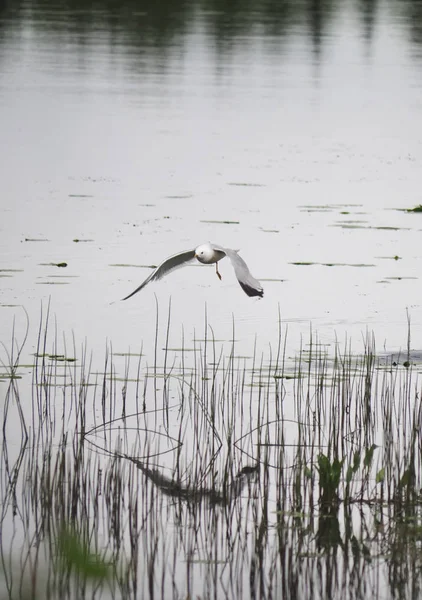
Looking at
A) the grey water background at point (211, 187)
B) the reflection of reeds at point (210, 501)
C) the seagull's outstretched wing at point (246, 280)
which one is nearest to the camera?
the reflection of reeds at point (210, 501)

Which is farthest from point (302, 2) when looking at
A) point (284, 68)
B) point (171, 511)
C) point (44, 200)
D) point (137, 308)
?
point (171, 511)

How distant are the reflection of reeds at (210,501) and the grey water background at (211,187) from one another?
1576 mm

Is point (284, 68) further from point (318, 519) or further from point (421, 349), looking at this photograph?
point (318, 519)

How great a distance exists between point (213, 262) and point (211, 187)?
8.47 metres

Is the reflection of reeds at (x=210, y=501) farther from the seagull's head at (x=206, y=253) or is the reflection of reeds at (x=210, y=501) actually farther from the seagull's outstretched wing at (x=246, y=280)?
the seagull's head at (x=206, y=253)

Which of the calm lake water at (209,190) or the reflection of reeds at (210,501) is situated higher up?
the reflection of reeds at (210,501)

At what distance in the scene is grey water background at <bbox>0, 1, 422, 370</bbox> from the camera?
373 inches

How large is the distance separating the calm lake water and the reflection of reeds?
1022 mm

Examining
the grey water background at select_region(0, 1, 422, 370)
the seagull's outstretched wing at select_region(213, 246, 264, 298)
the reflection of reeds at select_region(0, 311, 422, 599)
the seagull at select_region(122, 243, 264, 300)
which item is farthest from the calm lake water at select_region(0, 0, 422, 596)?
the seagull's outstretched wing at select_region(213, 246, 264, 298)

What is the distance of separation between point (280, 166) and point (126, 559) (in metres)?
12.0

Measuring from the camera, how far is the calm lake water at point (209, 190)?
367 inches

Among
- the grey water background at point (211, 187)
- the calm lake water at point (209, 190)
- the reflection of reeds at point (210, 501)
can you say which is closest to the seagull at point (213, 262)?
the reflection of reeds at point (210, 501)

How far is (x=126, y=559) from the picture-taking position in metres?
4.84

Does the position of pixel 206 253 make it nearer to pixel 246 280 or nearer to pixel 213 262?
pixel 213 262
